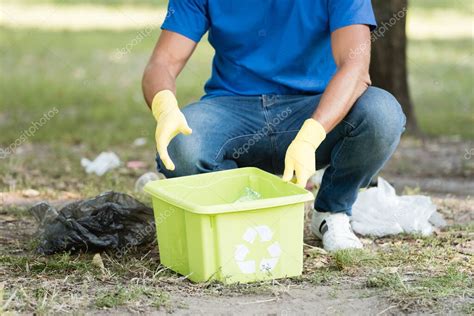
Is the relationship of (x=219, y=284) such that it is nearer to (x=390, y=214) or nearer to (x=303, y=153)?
(x=303, y=153)

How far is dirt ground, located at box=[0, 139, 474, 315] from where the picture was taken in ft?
8.21

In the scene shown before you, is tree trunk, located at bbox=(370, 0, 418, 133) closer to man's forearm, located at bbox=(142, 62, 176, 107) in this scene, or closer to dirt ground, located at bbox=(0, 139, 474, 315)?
dirt ground, located at bbox=(0, 139, 474, 315)

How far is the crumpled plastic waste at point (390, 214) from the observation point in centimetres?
342

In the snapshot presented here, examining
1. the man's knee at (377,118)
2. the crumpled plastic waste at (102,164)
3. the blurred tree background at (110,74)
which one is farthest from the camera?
the blurred tree background at (110,74)

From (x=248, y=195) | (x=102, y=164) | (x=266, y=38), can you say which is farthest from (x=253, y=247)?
(x=102, y=164)

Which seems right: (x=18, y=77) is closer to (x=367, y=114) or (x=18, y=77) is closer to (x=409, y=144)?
(x=409, y=144)

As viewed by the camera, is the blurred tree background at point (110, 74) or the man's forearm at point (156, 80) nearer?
the man's forearm at point (156, 80)

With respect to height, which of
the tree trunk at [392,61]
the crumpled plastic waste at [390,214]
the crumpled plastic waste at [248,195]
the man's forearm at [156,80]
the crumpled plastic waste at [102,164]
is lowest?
the crumpled plastic waste at [390,214]

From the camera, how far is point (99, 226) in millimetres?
3211

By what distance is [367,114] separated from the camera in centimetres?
302
